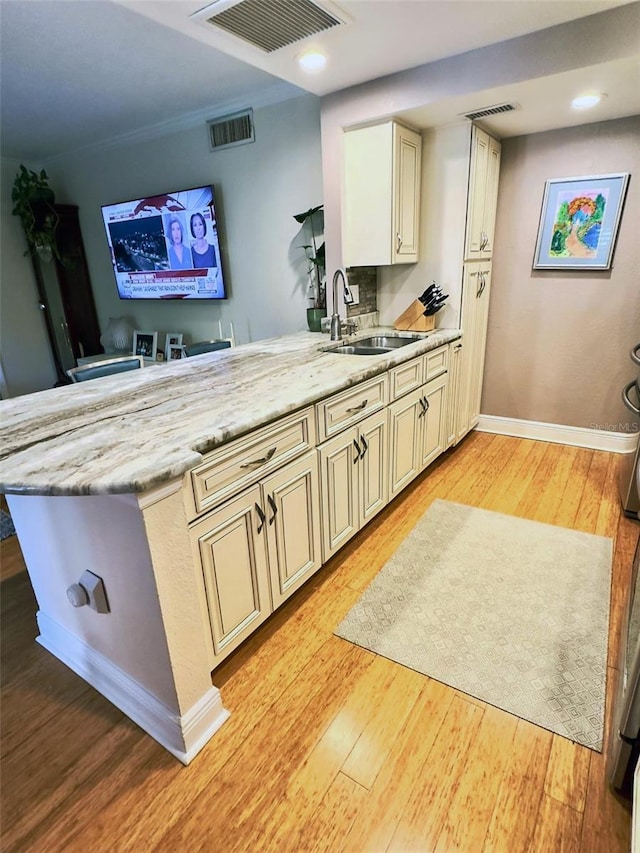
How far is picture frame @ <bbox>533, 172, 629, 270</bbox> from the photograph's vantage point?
2895 mm

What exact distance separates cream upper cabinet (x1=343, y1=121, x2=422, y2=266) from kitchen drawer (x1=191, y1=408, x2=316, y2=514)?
5.11ft

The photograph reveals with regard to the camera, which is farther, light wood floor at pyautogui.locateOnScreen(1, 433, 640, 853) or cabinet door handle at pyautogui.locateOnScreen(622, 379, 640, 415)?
cabinet door handle at pyautogui.locateOnScreen(622, 379, 640, 415)

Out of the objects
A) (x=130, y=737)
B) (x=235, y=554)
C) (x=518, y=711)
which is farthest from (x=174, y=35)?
(x=518, y=711)

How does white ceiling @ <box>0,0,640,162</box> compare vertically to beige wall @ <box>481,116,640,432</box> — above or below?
above

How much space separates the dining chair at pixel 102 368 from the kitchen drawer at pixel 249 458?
1181 millimetres

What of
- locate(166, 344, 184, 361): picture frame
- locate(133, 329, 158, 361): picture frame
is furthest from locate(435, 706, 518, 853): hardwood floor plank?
locate(133, 329, 158, 361): picture frame

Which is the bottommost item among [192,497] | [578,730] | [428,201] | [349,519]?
[578,730]

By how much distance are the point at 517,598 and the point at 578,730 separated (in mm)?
583

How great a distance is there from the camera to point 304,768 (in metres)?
1.31

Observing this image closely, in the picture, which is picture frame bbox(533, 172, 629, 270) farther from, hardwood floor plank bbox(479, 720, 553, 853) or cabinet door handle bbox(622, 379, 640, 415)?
hardwood floor plank bbox(479, 720, 553, 853)

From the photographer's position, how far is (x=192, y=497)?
1310 mm

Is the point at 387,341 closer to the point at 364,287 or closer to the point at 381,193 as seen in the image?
the point at 364,287

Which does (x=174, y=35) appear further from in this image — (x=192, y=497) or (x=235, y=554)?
(x=235, y=554)

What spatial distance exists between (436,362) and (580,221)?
1.43m
